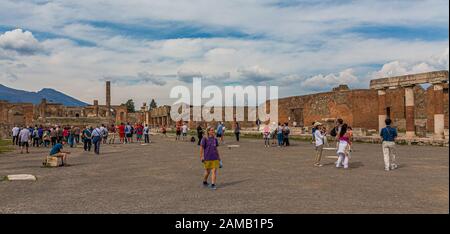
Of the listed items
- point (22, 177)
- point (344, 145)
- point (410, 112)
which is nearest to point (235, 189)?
point (344, 145)

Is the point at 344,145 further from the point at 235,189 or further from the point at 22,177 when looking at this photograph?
the point at 22,177

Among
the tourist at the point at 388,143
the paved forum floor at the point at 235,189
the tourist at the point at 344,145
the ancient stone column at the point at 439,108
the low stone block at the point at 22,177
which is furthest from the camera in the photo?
the ancient stone column at the point at 439,108

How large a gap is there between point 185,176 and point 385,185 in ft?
Result: 17.2

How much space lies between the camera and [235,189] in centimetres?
934

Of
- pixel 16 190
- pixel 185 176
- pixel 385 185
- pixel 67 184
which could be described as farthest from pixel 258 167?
pixel 16 190

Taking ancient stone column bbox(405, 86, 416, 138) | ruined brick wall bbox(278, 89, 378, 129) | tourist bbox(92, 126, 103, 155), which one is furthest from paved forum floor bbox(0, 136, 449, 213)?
ruined brick wall bbox(278, 89, 378, 129)

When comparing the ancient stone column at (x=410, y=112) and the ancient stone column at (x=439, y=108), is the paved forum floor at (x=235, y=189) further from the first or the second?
the ancient stone column at (x=410, y=112)

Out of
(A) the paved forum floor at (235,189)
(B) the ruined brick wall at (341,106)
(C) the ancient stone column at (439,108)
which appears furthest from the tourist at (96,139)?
(B) the ruined brick wall at (341,106)

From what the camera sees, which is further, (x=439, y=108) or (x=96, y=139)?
(x=439, y=108)

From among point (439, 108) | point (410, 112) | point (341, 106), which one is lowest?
point (410, 112)

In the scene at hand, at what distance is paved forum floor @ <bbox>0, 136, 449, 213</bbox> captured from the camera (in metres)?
7.30

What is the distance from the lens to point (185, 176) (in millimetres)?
11516

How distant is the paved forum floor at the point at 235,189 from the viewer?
730 centimetres

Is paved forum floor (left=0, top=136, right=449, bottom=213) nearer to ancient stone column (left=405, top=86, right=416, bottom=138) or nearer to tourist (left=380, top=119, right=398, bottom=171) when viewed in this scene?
tourist (left=380, top=119, right=398, bottom=171)
